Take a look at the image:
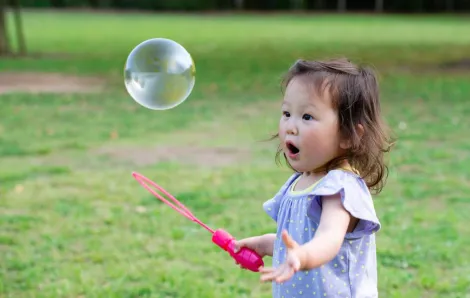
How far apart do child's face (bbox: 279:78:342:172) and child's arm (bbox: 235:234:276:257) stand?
375mm

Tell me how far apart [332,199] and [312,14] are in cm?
4004

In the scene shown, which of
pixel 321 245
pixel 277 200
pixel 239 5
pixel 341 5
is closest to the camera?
pixel 321 245

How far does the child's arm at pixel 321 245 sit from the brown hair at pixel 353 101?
196mm

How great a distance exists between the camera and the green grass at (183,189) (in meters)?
3.92

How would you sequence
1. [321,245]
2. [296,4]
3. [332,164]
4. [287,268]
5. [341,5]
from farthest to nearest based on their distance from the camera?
1. [341,5]
2. [296,4]
3. [332,164]
4. [321,245]
5. [287,268]

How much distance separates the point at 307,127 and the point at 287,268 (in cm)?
49

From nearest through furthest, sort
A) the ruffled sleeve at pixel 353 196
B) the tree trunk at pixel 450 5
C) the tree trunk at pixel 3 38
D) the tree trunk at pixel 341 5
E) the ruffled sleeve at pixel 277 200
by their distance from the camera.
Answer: the ruffled sleeve at pixel 353 196 → the ruffled sleeve at pixel 277 200 → the tree trunk at pixel 3 38 → the tree trunk at pixel 450 5 → the tree trunk at pixel 341 5

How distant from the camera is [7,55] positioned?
16344 millimetres

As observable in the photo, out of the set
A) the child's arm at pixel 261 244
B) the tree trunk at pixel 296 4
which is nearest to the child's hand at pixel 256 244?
the child's arm at pixel 261 244

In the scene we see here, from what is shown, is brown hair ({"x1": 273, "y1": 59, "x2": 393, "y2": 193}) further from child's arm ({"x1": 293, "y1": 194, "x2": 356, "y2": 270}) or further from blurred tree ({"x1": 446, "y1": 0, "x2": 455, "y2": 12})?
blurred tree ({"x1": 446, "y1": 0, "x2": 455, "y2": 12})

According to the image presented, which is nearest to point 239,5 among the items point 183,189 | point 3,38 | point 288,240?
point 3,38

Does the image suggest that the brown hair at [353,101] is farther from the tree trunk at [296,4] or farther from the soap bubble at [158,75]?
the tree trunk at [296,4]

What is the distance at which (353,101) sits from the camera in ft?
7.46

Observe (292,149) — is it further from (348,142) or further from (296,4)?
(296,4)
